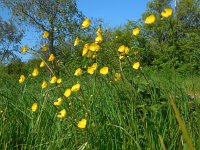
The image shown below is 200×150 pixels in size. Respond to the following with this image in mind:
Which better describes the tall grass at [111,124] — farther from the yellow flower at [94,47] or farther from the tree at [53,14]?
the tree at [53,14]

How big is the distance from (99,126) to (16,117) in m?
0.84

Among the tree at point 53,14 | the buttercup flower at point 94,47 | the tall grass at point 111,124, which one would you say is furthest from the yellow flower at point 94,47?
the tree at point 53,14

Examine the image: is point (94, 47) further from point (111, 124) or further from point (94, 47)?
point (111, 124)

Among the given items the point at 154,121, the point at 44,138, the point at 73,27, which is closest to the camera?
the point at 154,121

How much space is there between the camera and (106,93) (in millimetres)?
2943

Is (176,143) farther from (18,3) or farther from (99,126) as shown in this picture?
(18,3)

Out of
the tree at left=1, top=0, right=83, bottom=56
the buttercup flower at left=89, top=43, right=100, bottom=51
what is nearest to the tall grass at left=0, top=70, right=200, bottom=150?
the buttercup flower at left=89, top=43, right=100, bottom=51

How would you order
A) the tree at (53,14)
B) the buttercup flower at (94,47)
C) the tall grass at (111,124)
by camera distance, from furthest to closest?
1. the tree at (53,14)
2. the buttercup flower at (94,47)
3. the tall grass at (111,124)

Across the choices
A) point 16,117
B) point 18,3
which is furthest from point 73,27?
point 16,117

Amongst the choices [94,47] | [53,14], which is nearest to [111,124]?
[94,47]

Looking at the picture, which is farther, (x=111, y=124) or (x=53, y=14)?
(x=53, y=14)

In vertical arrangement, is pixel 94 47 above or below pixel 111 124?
above

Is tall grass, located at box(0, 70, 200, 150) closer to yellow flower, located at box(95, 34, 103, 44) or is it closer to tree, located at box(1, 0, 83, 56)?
yellow flower, located at box(95, 34, 103, 44)

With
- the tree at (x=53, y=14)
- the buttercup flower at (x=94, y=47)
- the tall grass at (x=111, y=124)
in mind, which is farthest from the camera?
the tree at (x=53, y=14)
